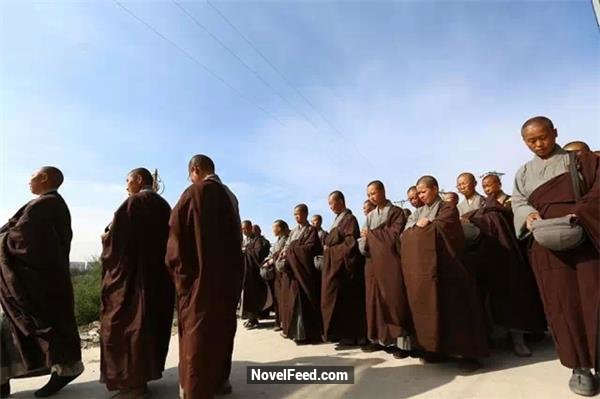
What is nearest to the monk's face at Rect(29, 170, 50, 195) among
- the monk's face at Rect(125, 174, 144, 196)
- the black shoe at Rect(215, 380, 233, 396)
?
the monk's face at Rect(125, 174, 144, 196)

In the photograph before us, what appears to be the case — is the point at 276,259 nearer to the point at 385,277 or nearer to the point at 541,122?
the point at 385,277

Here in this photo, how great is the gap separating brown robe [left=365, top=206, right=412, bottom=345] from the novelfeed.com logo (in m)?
0.54

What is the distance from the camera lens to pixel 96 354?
6301 mm

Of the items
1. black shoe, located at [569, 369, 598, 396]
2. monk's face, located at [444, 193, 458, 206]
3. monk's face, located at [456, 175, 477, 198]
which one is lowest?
black shoe, located at [569, 369, 598, 396]

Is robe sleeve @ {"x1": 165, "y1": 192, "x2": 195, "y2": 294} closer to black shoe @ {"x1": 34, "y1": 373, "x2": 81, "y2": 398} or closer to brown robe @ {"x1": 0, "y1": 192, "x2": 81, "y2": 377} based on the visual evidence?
brown robe @ {"x1": 0, "y1": 192, "x2": 81, "y2": 377}

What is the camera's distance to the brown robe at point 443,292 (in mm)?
3990

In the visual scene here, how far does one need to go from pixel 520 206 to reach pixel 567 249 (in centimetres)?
51

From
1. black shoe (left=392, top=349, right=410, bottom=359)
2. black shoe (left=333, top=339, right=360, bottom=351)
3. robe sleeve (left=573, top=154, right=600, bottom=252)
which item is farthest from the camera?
black shoe (left=333, top=339, right=360, bottom=351)

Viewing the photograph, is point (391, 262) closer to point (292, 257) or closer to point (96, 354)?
point (292, 257)

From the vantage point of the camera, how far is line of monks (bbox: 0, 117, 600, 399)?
3.32 meters

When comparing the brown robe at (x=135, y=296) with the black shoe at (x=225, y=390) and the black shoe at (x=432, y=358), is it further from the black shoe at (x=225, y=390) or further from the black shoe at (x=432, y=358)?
the black shoe at (x=432, y=358)

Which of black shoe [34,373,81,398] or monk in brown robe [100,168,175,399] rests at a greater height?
monk in brown robe [100,168,175,399]

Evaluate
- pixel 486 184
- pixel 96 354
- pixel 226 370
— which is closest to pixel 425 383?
pixel 226 370

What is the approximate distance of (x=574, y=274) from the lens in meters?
3.29
